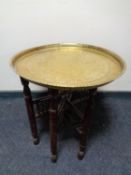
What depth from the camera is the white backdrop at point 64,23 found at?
1.61 meters

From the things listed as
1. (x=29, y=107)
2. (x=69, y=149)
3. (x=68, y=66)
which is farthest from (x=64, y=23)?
(x=69, y=149)

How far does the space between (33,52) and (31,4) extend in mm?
395

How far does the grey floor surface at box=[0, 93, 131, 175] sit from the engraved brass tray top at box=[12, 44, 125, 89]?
0.57m

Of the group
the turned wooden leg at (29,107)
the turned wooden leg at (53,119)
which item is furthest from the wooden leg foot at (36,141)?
the turned wooden leg at (53,119)

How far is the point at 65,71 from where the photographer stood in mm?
1229

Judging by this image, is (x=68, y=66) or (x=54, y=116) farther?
(x=68, y=66)

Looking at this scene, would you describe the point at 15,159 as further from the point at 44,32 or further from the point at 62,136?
the point at 44,32

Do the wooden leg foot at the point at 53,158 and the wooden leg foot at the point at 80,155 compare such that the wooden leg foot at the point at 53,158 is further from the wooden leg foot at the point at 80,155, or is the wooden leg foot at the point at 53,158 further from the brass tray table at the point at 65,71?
the wooden leg foot at the point at 80,155

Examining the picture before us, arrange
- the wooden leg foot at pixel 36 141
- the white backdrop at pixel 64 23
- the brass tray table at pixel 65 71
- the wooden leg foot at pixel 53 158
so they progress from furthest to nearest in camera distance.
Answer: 1. the white backdrop at pixel 64 23
2. the wooden leg foot at pixel 36 141
3. the wooden leg foot at pixel 53 158
4. the brass tray table at pixel 65 71

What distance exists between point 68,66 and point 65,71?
0.07 meters

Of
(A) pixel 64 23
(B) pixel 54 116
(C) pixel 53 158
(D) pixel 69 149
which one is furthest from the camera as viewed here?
(A) pixel 64 23

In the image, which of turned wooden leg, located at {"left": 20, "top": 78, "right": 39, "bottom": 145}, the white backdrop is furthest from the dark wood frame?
the white backdrop

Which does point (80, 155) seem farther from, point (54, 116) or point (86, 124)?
point (54, 116)

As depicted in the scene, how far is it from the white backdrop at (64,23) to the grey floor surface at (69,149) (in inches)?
20.7
